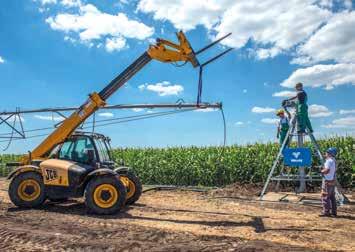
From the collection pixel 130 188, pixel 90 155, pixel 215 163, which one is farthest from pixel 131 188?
pixel 215 163

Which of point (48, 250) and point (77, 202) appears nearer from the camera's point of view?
point (48, 250)

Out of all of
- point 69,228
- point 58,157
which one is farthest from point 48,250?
point 58,157

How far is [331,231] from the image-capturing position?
9.07m

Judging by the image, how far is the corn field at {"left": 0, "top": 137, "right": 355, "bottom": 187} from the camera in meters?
17.0

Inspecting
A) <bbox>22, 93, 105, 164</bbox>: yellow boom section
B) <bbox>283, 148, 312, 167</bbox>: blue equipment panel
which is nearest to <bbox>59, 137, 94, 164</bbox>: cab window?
<bbox>22, 93, 105, 164</bbox>: yellow boom section

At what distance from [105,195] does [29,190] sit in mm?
2314

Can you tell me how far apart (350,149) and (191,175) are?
23.0ft

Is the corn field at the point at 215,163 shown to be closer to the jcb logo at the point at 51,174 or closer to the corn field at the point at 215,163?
the corn field at the point at 215,163

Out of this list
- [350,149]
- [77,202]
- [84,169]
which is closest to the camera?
[84,169]

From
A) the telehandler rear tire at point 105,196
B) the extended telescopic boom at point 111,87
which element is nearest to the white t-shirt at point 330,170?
the extended telescopic boom at point 111,87

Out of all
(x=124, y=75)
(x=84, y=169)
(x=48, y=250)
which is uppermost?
(x=124, y=75)

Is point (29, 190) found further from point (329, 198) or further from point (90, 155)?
point (329, 198)

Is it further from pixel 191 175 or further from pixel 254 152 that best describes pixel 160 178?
pixel 254 152

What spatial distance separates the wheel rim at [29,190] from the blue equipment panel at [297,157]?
22.9 ft
